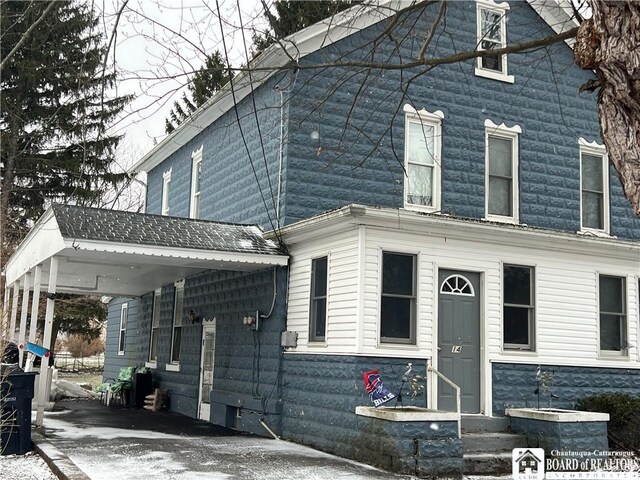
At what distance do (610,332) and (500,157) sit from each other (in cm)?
393

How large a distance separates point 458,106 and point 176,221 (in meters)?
5.85

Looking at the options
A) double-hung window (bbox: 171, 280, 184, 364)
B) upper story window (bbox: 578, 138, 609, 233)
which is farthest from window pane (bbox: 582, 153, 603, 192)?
double-hung window (bbox: 171, 280, 184, 364)

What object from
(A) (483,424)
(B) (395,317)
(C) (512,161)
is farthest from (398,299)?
(C) (512,161)

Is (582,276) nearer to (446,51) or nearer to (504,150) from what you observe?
(504,150)

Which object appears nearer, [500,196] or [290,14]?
[290,14]

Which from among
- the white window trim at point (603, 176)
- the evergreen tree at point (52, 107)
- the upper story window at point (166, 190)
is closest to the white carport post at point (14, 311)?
the evergreen tree at point (52, 107)

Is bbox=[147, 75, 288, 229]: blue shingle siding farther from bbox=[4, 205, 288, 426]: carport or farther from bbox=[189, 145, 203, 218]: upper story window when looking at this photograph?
bbox=[4, 205, 288, 426]: carport

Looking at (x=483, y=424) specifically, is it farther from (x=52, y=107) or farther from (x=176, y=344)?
(x=176, y=344)

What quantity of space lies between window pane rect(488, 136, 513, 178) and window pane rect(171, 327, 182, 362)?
8313mm

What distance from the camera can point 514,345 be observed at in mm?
12656

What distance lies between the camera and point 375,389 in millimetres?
10875

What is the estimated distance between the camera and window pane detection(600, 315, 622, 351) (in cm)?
1371

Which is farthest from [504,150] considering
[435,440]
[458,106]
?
[435,440]

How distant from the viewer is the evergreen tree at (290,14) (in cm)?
753
